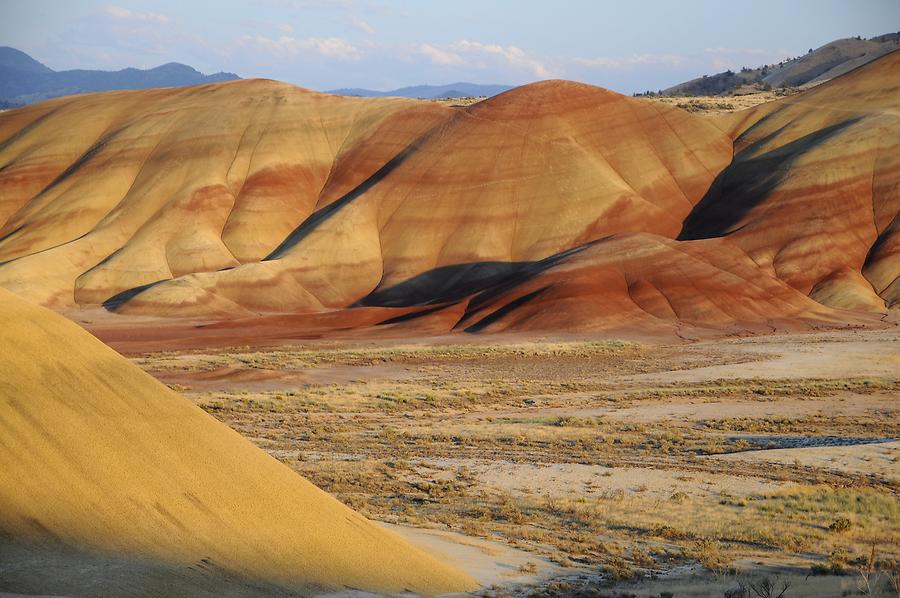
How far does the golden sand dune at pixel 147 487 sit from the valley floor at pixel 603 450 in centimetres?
226

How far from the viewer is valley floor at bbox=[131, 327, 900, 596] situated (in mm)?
17531

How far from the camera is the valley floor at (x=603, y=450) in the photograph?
17.5m

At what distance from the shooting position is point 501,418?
115 feet

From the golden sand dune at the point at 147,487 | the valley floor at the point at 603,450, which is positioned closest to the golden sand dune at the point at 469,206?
the valley floor at the point at 603,450

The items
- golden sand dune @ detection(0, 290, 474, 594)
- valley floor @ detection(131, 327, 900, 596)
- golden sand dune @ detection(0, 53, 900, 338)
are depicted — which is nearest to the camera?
golden sand dune @ detection(0, 290, 474, 594)

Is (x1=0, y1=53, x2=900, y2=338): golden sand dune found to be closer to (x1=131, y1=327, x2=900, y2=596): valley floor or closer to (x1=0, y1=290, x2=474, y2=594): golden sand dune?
(x1=131, y1=327, x2=900, y2=596): valley floor

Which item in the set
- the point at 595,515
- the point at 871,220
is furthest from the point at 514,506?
the point at 871,220

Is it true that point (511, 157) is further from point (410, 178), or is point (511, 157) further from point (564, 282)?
point (564, 282)

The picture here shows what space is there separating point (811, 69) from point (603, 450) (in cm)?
17446

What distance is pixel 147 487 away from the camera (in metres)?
13.6

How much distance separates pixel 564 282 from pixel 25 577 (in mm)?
55462

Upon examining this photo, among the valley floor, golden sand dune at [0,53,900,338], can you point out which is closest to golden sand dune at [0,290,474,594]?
the valley floor

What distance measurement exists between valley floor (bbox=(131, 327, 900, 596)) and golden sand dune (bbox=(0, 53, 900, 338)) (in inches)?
566

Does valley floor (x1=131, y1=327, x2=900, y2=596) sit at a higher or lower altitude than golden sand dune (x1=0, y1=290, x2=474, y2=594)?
lower
